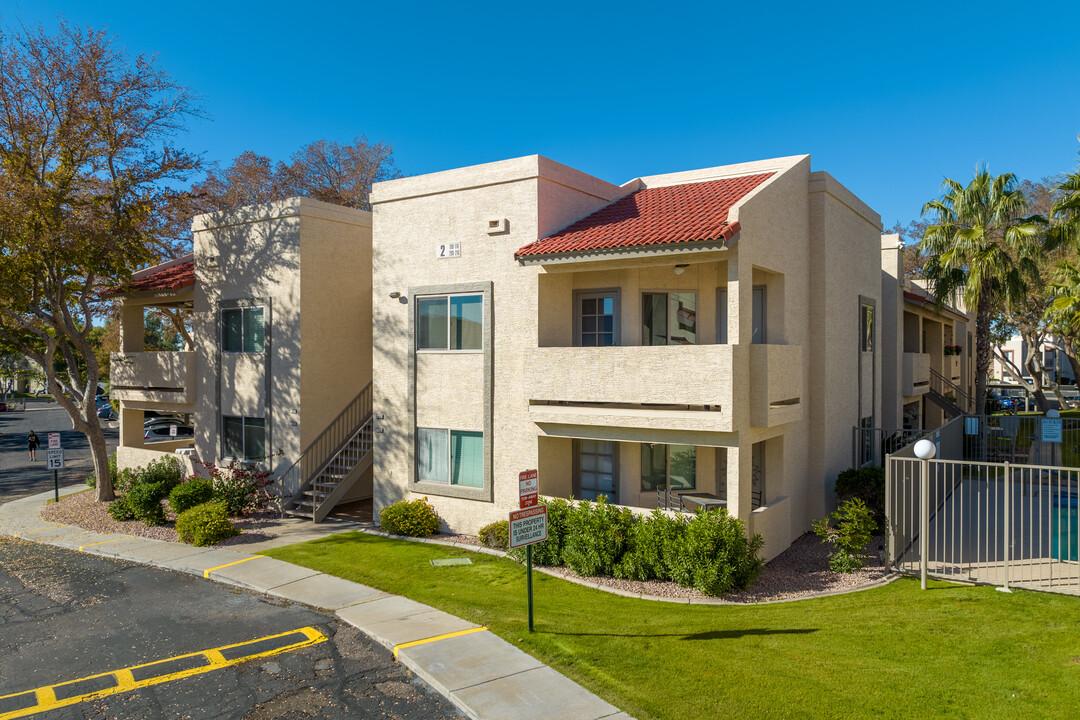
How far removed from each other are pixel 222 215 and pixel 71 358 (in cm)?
712

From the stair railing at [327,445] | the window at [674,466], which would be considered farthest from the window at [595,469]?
the stair railing at [327,445]

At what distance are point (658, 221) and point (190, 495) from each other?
13337 mm

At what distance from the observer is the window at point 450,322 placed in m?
15.3

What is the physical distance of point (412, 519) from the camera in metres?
15.5

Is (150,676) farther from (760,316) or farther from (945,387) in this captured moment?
(945,387)

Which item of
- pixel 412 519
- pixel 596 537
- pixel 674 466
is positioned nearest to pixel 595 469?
pixel 674 466

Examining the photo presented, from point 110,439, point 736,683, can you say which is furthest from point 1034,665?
point 110,439

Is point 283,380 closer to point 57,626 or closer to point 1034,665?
point 57,626

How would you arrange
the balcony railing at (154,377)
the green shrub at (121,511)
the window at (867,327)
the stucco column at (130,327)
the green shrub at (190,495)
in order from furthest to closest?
the stucco column at (130,327) < the balcony railing at (154,377) < the window at (867,327) < the green shrub at (121,511) < the green shrub at (190,495)

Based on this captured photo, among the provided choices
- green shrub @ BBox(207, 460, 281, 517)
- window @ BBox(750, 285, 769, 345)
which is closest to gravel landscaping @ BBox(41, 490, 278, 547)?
green shrub @ BBox(207, 460, 281, 517)

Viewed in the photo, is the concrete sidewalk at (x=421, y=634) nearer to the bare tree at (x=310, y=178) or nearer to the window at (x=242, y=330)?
the window at (x=242, y=330)

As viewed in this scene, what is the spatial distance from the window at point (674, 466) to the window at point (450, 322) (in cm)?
444

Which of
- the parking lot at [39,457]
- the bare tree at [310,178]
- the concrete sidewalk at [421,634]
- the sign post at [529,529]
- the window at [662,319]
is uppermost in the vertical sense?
the bare tree at [310,178]

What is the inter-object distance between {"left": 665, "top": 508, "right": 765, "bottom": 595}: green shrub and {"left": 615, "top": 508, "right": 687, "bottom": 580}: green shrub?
15 centimetres
